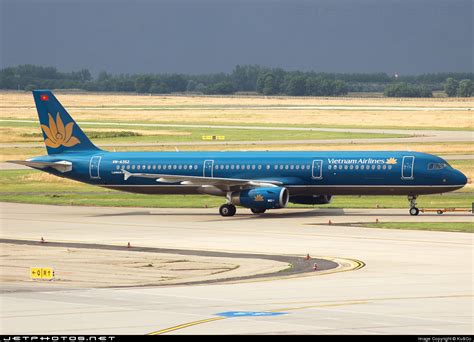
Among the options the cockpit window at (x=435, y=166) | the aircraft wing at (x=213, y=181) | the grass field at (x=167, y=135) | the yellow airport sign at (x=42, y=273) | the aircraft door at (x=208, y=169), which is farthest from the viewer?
Answer: the grass field at (x=167, y=135)

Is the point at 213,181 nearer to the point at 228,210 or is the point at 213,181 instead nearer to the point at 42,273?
the point at 228,210

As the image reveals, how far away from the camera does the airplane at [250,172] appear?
66562mm

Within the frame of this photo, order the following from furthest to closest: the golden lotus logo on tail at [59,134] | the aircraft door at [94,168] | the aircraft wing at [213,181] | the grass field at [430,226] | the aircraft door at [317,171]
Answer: the golden lotus logo on tail at [59,134], the aircraft door at [94,168], the aircraft wing at [213,181], the aircraft door at [317,171], the grass field at [430,226]

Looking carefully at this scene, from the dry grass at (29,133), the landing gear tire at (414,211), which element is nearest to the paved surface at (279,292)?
the landing gear tire at (414,211)

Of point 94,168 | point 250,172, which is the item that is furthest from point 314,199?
point 94,168

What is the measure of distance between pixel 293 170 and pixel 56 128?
651 inches

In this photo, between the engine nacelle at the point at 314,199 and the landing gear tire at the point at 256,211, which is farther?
the landing gear tire at the point at 256,211

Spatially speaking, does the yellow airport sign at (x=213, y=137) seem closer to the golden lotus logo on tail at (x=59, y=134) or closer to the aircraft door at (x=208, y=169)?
the golden lotus logo on tail at (x=59, y=134)

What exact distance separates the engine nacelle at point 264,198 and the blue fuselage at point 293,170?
64.9 inches

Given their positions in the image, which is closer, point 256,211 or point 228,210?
point 228,210

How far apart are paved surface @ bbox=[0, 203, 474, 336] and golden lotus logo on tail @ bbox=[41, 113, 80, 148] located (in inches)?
393

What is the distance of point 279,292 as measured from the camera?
1449 inches

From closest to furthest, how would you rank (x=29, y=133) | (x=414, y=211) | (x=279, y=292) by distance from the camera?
1. (x=279, y=292)
2. (x=414, y=211)
3. (x=29, y=133)

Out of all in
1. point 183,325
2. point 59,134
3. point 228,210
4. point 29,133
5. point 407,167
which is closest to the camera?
point 183,325
